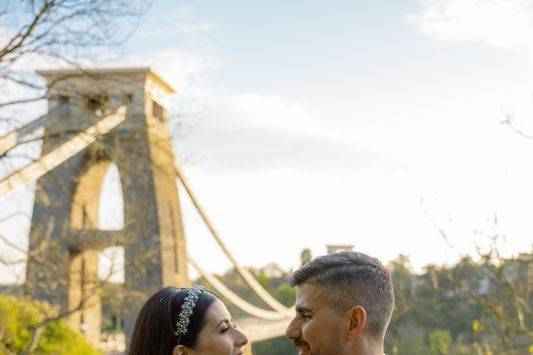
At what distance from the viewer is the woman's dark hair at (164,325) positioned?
186cm

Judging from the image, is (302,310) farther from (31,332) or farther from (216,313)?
(31,332)

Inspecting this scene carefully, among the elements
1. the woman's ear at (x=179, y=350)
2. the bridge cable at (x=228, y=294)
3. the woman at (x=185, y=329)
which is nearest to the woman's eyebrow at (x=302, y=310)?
the woman at (x=185, y=329)

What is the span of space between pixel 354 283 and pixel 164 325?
536 millimetres

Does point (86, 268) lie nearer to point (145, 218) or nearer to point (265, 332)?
point (145, 218)

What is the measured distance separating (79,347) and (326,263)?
7.67 metres

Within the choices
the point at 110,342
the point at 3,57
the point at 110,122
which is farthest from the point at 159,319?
the point at 110,342

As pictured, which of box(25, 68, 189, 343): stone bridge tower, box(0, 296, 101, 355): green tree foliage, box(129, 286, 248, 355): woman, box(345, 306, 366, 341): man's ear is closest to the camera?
box(345, 306, 366, 341): man's ear

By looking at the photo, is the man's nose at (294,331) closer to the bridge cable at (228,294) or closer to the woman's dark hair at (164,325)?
the woman's dark hair at (164,325)

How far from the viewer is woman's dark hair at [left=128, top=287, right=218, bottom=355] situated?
186 cm

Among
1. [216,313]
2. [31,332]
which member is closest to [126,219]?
[31,332]

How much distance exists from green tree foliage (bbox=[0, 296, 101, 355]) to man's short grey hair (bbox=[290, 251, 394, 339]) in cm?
605

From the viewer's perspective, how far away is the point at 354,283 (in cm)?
156

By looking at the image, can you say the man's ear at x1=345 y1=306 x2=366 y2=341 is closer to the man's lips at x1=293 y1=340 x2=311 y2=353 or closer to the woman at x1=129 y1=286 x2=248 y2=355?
the man's lips at x1=293 y1=340 x2=311 y2=353

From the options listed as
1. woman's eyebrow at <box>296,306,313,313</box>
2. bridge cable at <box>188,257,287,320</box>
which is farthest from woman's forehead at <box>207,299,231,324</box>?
bridge cable at <box>188,257,287,320</box>
